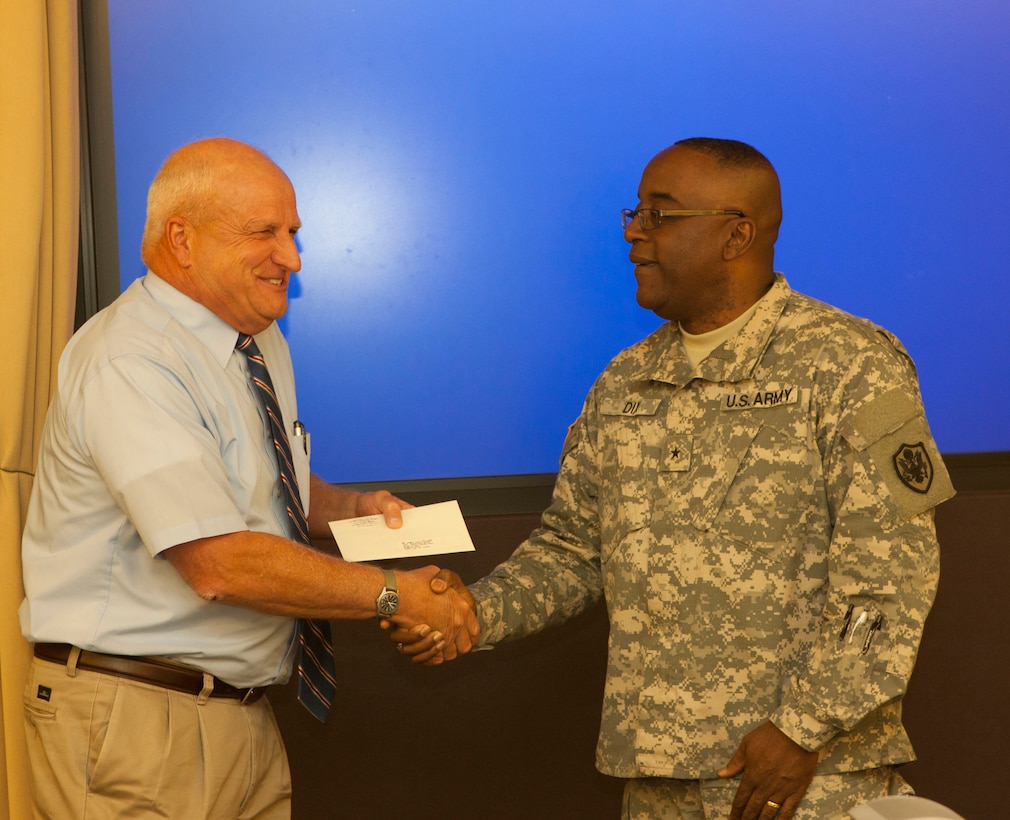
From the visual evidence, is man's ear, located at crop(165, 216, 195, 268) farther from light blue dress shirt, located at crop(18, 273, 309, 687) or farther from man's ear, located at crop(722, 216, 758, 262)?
man's ear, located at crop(722, 216, 758, 262)

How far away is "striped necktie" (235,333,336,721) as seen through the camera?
2.09 m

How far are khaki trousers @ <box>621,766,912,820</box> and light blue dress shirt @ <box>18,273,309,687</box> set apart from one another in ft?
2.62

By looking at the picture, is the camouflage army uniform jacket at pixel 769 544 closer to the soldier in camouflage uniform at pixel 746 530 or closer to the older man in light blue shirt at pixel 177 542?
the soldier in camouflage uniform at pixel 746 530

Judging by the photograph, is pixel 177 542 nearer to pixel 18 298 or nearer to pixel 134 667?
pixel 134 667

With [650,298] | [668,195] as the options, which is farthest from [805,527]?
[668,195]

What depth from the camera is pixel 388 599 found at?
2082 mm

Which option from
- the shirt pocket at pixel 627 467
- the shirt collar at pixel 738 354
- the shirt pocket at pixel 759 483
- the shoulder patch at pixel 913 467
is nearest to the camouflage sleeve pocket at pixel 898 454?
the shoulder patch at pixel 913 467

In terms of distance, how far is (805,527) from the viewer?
2041mm

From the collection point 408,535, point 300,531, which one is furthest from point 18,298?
point 408,535

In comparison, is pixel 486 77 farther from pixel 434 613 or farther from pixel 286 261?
pixel 434 613

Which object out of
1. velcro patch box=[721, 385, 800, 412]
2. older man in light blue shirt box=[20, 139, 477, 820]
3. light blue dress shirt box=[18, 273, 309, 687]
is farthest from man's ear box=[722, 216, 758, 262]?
light blue dress shirt box=[18, 273, 309, 687]

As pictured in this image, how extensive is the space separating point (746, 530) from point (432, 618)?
0.68 meters

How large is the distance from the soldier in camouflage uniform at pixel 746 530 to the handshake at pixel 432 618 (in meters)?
0.05

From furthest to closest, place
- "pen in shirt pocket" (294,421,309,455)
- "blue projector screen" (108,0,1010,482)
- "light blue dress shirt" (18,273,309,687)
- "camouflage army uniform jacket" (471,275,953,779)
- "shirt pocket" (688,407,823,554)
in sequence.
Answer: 1. "blue projector screen" (108,0,1010,482)
2. "pen in shirt pocket" (294,421,309,455)
3. "shirt pocket" (688,407,823,554)
4. "camouflage army uniform jacket" (471,275,953,779)
5. "light blue dress shirt" (18,273,309,687)
